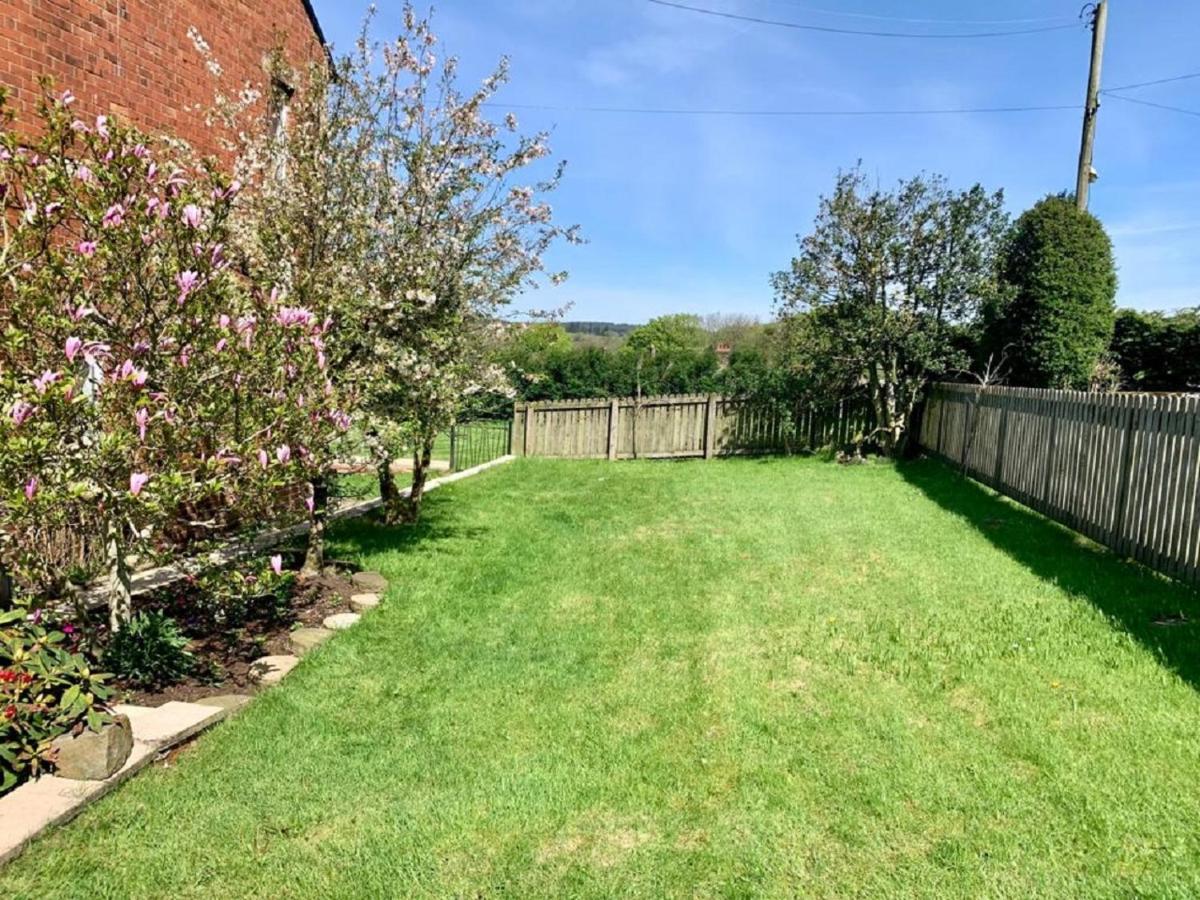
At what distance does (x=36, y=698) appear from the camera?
2768 millimetres

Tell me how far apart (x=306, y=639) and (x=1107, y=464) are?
637 cm

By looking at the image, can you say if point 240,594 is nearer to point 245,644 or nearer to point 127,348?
point 245,644

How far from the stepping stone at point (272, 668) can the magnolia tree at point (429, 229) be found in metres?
1.87

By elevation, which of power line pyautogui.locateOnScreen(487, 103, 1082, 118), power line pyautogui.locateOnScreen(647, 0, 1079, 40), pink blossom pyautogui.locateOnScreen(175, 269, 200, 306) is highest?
power line pyautogui.locateOnScreen(647, 0, 1079, 40)

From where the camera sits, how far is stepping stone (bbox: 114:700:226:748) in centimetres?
296

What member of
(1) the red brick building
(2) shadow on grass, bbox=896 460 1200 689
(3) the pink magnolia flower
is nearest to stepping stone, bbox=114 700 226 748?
(3) the pink magnolia flower

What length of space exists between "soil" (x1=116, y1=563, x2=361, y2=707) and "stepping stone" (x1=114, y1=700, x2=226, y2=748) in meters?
0.10

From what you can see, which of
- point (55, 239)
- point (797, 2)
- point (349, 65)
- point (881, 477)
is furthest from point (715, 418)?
point (55, 239)

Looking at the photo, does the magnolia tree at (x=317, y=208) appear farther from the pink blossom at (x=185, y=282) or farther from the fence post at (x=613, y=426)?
the fence post at (x=613, y=426)

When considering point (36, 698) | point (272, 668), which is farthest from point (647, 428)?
point (36, 698)

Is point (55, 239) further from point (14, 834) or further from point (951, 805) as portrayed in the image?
point (951, 805)

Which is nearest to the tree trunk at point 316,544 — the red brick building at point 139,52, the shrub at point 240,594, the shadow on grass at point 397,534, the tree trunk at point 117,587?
the shrub at point 240,594

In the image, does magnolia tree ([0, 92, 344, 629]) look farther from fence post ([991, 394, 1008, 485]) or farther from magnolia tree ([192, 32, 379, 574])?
fence post ([991, 394, 1008, 485])

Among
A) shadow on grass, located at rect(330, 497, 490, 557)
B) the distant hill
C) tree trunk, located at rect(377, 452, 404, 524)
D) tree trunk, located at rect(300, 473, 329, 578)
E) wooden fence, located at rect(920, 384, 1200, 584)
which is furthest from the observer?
the distant hill
